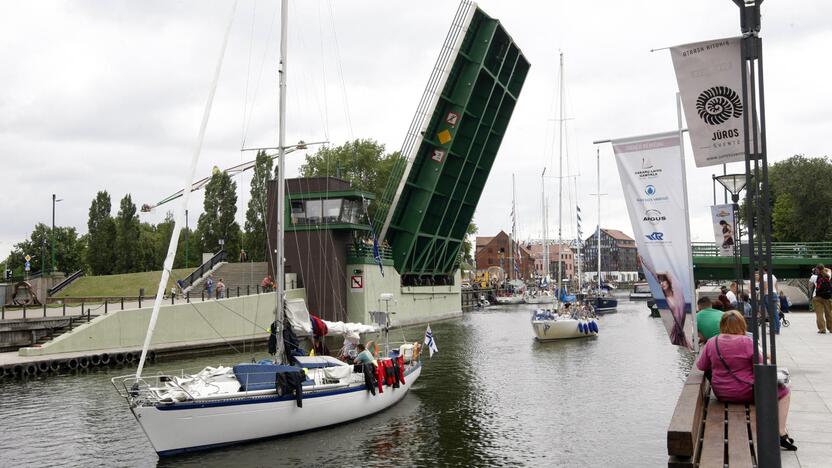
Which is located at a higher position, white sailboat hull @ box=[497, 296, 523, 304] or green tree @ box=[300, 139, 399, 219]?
green tree @ box=[300, 139, 399, 219]

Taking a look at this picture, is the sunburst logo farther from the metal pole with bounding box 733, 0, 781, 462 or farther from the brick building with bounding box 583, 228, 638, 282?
the brick building with bounding box 583, 228, 638, 282

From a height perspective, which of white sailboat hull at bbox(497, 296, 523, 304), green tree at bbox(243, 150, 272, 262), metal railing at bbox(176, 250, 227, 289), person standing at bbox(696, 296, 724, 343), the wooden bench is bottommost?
white sailboat hull at bbox(497, 296, 523, 304)

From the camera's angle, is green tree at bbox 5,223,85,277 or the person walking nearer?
the person walking

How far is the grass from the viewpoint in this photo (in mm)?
Result: 40750

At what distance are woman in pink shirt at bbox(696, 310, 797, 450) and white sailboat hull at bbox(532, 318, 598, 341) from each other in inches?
939

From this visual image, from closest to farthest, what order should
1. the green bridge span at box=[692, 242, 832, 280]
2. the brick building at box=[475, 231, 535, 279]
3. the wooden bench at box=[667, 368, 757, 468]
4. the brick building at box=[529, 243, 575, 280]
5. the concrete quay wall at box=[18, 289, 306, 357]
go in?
the wooden bench at box=[667, 368, 757, 468]
the concrete quay wall at box=[18, 289, 306, 357]
the green bridge span at box=[692, 242, 832, 280]
the brick building at box=[475, 231, 535, 279]
the brick building at box=[529, 243, 575, 280]

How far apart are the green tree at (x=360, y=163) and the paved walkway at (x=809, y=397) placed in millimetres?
45558

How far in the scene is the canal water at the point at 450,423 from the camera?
12367 mm

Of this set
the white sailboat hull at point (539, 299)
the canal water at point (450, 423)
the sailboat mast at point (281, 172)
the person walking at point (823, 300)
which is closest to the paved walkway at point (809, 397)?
the person walking at point (823, 300)

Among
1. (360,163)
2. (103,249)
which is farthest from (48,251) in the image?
(360,163)

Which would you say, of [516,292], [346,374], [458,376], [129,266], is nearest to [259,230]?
[129,266]

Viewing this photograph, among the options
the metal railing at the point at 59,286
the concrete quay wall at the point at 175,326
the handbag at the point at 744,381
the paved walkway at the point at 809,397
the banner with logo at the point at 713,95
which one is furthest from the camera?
the metal railing at the point at 59,286

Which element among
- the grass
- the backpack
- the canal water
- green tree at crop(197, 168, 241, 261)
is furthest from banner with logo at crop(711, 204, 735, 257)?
green tree at crop(197, 168, 241, 261)

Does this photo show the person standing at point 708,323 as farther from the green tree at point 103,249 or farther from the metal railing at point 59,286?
the green tree at point 103,249
